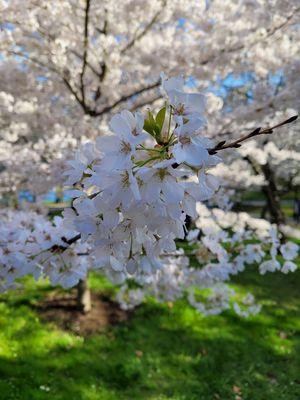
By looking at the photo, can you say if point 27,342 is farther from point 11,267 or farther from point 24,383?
point 11,267

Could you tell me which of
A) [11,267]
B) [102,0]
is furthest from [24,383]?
[102,0]

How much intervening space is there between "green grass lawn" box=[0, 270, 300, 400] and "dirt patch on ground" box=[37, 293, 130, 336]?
0.17m

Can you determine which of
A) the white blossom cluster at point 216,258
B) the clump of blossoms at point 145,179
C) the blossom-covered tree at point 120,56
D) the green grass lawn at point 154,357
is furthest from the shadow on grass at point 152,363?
the clump of blossoms at point 145,179

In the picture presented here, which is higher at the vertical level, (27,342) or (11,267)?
(11,267)

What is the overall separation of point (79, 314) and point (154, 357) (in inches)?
59.5

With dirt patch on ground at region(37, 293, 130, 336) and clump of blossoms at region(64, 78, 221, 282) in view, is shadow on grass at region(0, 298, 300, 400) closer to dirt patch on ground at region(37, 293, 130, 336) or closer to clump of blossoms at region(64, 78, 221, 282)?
dirt patch on ground at region(37, 293, 130, 336)

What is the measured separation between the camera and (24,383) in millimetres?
4133

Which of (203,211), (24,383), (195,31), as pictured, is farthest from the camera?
(195,31)

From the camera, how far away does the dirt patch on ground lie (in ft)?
18.4

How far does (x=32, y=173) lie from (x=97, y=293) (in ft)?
9.58

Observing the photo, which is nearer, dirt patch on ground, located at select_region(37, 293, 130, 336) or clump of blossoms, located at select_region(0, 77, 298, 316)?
clump of blossoms, located at select_region(0, 77, 298, 316)

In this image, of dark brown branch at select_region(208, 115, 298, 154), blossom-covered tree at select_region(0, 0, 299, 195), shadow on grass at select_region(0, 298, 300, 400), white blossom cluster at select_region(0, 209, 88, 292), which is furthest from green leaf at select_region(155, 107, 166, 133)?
shadow on grass at select_region(0, 298, 300, 400)

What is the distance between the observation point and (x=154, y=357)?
5.08 meters

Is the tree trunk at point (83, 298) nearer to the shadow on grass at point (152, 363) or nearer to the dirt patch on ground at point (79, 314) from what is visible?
the dirt patch on ground at point (79, 314)
